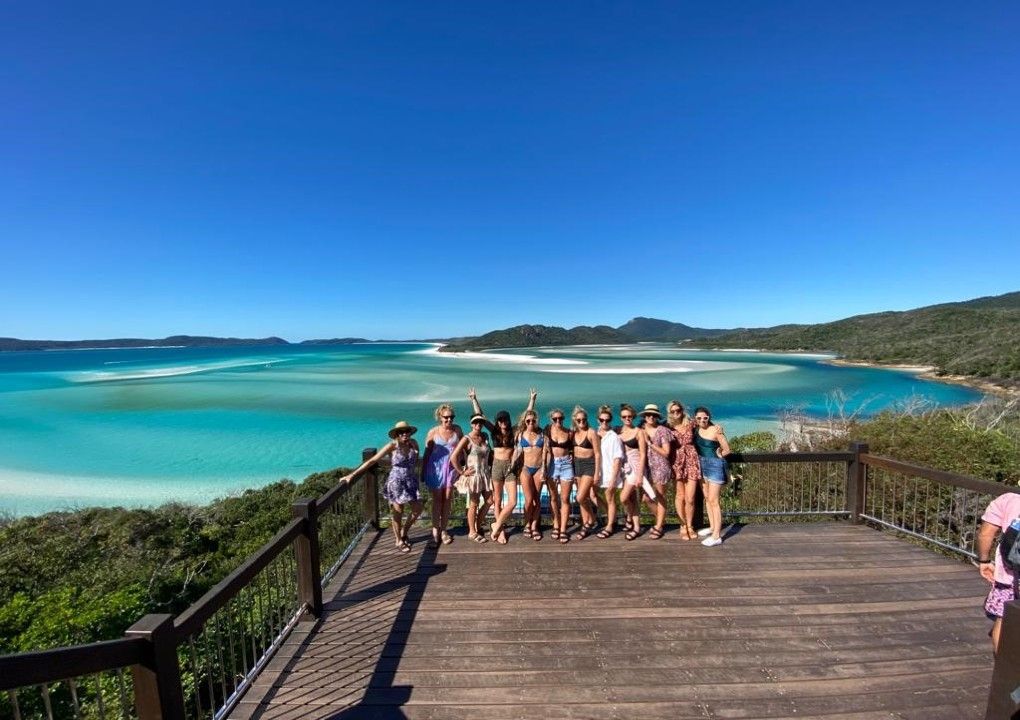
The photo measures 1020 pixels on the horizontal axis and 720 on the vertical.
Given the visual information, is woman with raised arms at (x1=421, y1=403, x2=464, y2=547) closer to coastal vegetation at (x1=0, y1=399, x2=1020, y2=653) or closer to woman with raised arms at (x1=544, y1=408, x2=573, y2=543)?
woman with raised arms at (x1=544, y1=408, x2=573, y2=543)

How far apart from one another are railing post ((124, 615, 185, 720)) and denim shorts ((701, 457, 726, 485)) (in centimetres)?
480

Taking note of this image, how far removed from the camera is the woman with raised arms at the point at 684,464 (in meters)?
5.47

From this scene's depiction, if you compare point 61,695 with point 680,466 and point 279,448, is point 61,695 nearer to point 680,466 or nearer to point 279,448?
point 680,466

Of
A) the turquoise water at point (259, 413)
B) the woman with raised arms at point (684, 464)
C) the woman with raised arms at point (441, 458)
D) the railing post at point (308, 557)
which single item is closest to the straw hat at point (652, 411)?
the woman with raised arms at point (684, 464)

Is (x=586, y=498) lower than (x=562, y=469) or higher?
lower

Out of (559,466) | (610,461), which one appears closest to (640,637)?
(559,466)

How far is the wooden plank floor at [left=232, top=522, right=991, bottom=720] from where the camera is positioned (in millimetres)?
3107

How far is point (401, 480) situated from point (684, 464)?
10.3 feet

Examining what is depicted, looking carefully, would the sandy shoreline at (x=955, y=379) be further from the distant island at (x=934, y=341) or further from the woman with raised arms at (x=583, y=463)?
the woman with raised arms at (x=583, y=463)

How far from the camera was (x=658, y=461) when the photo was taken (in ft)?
18.2

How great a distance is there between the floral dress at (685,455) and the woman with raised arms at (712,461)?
5 cm

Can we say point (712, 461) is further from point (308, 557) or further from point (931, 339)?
point (931, 339)

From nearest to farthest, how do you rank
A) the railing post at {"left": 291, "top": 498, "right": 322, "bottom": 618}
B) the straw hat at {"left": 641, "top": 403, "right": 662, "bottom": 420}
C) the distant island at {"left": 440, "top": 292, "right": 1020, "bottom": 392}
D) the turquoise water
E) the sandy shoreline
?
the railing post at {"left": 291, "top": 498, "right": 322, "bottom": 618} → the straw hat at {"left": 641, "top": 403, "right": 662, "bottom": 420} → the turquoise water → the sandy shoreline → the distant island at {"left": 440, "top": 292, "right": 1020, "bottom": 392}

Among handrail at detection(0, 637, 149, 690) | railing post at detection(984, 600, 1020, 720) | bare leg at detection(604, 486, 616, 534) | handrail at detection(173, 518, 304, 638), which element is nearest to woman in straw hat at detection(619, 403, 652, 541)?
bare leg at detection(604, 486, 616, 534)
